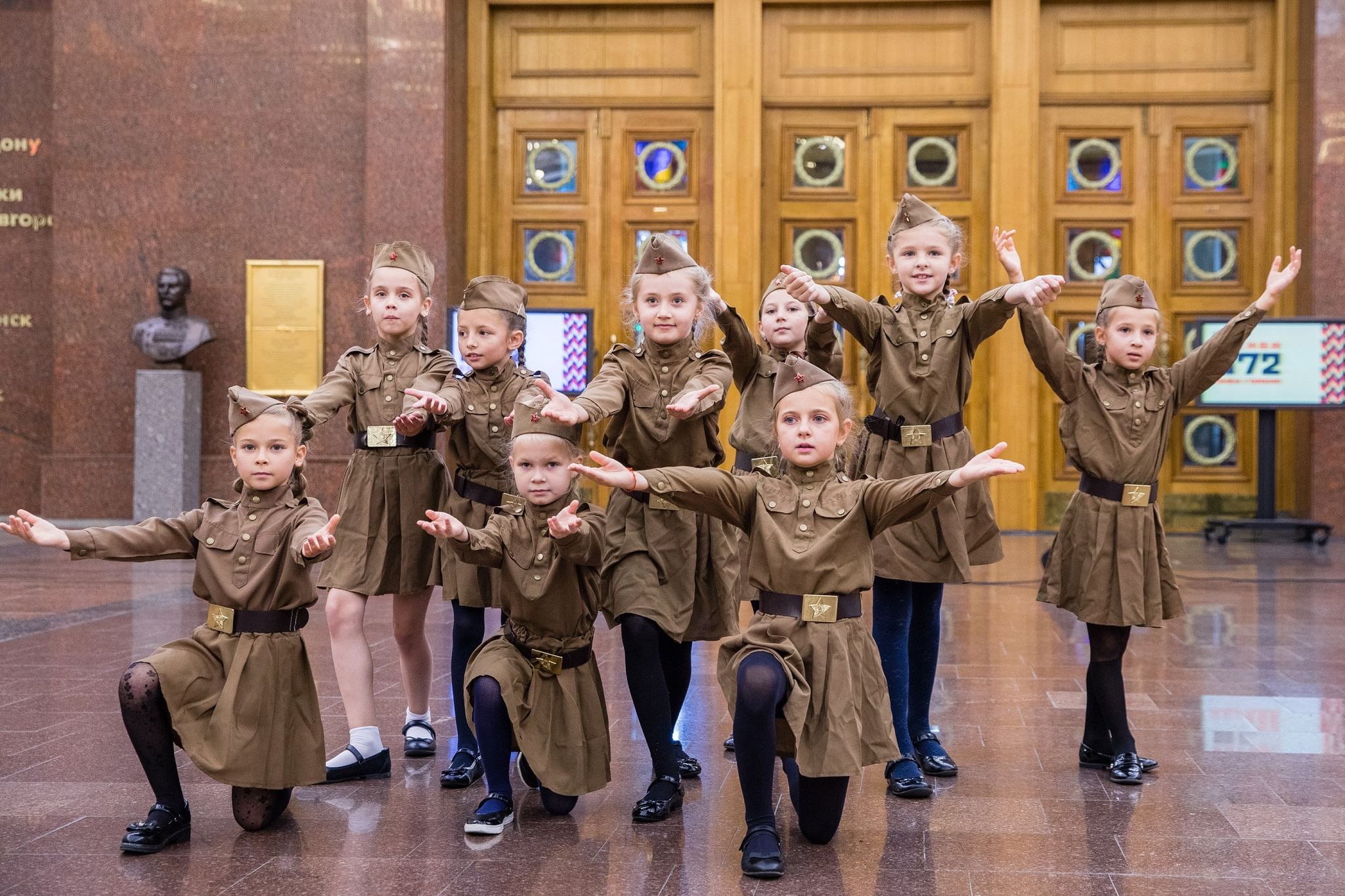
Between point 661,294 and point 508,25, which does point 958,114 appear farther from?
point 661,294

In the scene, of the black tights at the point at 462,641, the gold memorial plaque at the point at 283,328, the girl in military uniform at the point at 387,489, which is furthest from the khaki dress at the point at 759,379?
the gold memorial plaque at the point at 283,328

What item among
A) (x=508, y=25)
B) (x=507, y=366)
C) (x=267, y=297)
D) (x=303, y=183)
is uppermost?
(x=508, y=25)

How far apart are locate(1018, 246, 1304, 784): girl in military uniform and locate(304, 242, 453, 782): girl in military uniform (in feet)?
6.42

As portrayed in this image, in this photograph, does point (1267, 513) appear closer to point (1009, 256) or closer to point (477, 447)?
point (1009, 256)

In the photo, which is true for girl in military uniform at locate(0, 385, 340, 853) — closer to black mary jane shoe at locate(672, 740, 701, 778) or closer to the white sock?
the white sock

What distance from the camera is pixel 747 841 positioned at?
3375 millimetres

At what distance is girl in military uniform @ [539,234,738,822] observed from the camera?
398 cm

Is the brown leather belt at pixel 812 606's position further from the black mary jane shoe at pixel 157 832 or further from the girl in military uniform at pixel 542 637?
the black mary jane shoe at pixel 157 832

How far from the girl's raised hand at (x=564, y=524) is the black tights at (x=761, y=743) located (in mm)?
570

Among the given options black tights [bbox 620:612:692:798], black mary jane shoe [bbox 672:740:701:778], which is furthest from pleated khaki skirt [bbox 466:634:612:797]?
black mary jane shoe [bbox 672:740:701:778]

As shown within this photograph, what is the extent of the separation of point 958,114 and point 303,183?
18.4ft

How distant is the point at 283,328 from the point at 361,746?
26.3 feet

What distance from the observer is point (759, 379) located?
467cm

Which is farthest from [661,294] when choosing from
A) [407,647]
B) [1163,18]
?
[1163,18]
